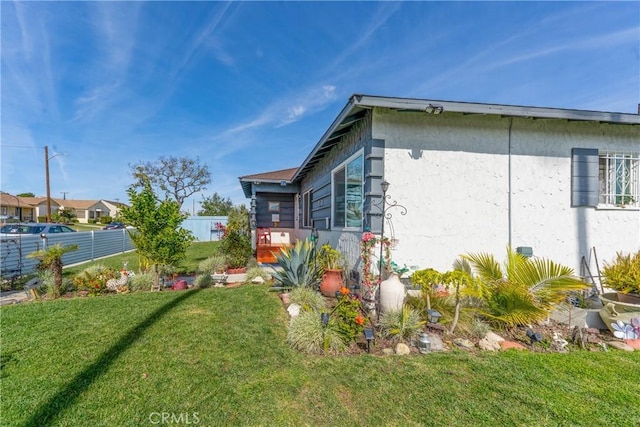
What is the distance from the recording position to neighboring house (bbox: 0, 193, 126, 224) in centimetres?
3669

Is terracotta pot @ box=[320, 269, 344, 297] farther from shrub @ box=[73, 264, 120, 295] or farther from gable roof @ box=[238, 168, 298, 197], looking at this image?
gable roof @ box=[238, 168, 298, 197]

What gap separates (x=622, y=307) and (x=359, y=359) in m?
3.82

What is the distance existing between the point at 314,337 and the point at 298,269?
238 cm

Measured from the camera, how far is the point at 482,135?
4898 millimetres

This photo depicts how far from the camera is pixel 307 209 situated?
10.4 m

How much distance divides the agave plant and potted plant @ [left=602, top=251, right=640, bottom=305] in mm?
4950

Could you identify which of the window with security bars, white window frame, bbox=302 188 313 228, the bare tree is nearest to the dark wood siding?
white window frame, bbox=302 188 313 228

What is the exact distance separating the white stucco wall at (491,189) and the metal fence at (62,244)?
30.7 feet

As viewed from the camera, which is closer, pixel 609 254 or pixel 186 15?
pixel 609 254

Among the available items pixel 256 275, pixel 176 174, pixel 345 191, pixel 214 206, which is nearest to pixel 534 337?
pixel 345 191

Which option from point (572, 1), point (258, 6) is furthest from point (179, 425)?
point (572, 1)

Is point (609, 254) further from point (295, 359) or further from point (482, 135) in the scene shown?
point (295, 359)

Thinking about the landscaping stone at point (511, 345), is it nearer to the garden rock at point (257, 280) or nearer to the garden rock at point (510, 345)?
the garden rock at point (510, 345)

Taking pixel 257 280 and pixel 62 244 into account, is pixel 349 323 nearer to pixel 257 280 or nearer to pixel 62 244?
pixel 257 280
